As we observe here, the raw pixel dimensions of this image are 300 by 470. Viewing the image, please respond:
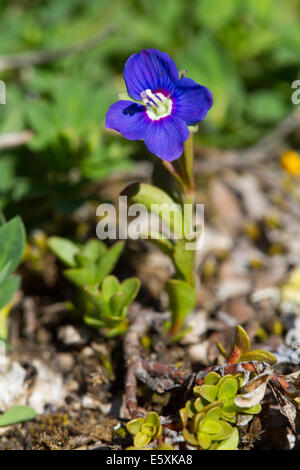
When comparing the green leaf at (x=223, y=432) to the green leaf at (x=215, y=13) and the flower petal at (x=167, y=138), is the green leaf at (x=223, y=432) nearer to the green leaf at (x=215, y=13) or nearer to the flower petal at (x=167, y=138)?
the flower petal at (x=167, y=138)

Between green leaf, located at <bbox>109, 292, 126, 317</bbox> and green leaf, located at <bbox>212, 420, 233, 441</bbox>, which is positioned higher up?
green leaf, located at <bbox>109, 292, 126, 317</bbox>

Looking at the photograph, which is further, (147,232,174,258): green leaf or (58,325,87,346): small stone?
(58,325,87,346): small stone

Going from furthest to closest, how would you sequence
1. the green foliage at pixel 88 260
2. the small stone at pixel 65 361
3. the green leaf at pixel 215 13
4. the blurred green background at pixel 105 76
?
the green leaf at pixel 215 13 → the blurred green background at pixel 105 76 → the small stone at pixel 65 361 → the green foliage at pixel 88 260

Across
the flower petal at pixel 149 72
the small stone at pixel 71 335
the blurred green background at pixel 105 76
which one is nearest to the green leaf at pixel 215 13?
the blurred green background at pixel 105 76

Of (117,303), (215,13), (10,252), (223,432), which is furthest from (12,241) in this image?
(215,13)

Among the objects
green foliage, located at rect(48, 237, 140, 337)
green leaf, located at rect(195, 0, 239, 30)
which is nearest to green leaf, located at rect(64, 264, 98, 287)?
green foliage, located at rect(48, 237, 140, 337)

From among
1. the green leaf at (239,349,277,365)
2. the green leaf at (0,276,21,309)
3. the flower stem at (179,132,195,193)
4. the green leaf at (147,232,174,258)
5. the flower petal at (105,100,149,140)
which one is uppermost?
the flower petal at (105,100,149,140)

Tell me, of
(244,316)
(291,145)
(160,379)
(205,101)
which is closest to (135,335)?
(160,379)

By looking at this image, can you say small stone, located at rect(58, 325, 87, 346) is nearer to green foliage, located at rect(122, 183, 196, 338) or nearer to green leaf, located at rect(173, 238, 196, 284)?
green foliage, located at rect(122, 183, 196, 338)
